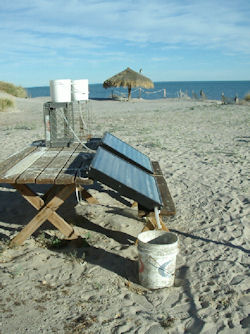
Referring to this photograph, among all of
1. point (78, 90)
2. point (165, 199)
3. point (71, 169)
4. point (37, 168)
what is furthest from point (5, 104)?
point (165, 199)

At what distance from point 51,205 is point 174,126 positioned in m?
9.57

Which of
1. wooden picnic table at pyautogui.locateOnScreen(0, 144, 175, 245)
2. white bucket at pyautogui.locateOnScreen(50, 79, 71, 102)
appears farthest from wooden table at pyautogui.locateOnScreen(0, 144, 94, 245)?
white bucket at pyautogui.locateOnScreen(50, 79, 71, 102)

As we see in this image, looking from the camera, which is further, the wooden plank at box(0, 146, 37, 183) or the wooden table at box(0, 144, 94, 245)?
the wooden plank at box(0, 146, 37, 183)

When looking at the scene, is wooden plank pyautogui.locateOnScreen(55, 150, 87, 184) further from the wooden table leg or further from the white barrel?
the white barrel

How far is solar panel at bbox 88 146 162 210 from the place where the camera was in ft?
10.2

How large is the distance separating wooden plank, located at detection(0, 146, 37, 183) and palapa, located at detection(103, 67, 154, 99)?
2462 centimetres

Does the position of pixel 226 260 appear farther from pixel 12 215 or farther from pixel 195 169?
Answer: pixel 195 169

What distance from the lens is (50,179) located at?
11.1ft

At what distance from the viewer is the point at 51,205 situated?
360 cm

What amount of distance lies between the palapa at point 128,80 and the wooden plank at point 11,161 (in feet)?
80.8

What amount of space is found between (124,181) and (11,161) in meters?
1.67

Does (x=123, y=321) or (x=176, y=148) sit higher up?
(x=176, y=148)

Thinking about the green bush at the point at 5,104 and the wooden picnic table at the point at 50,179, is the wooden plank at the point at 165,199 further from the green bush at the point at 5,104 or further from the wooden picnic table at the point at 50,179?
the green bush at the point at 5,104

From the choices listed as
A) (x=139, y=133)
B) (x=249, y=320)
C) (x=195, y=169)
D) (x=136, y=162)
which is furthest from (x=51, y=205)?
(x=139, y=133)
